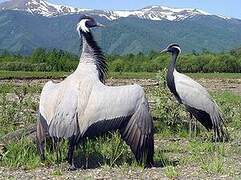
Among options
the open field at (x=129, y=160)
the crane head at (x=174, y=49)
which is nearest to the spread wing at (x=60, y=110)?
the open field at (x=129, y=160)

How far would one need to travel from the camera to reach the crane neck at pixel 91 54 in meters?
10.9

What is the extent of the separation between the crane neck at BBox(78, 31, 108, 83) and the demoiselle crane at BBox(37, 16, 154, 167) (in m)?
0.23

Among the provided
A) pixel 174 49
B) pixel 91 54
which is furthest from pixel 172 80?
pixel 91 54

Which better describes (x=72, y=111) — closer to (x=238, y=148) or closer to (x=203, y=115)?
(x=238, y=148)

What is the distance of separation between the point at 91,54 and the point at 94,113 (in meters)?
1.23

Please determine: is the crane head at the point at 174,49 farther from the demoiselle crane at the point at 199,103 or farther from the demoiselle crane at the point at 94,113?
the demoiselle crane at the point at 94,113

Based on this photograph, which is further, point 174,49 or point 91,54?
point 174,49

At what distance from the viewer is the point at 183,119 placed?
1689 centimetres

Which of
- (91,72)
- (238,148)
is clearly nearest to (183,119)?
(238,148)

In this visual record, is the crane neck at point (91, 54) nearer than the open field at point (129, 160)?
No

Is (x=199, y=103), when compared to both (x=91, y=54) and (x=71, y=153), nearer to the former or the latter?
(x=91, y=54)

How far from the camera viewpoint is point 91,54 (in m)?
10.9

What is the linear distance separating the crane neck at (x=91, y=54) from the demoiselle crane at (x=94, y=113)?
9.2 inches

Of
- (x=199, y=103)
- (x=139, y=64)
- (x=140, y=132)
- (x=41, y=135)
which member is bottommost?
(x=139, y=64)
